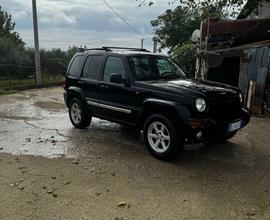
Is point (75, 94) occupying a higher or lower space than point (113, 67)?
lower

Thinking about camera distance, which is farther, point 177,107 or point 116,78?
point 116,78

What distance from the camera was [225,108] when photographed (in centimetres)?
559

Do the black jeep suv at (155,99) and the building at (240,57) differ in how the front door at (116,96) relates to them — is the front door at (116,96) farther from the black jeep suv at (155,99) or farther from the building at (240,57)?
the building at (240,57)

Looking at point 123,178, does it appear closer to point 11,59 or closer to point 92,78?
point 92,78

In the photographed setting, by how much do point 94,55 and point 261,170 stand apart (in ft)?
13.6

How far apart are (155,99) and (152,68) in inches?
42.7

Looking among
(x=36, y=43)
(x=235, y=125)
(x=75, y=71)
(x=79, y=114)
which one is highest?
(x=36, y=43)

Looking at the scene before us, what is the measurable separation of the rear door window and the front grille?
3.50 metres

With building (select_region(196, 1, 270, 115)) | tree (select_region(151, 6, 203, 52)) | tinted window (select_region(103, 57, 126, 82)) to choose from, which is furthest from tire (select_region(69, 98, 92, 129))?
tree (select_region(151, 6, 203, 52))

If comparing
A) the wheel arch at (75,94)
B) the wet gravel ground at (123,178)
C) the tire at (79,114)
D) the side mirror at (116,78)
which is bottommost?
the wet gravel ground at (123,178)

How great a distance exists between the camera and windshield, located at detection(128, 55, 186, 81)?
6.32 metres

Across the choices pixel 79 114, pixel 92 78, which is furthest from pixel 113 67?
pixel 79 114

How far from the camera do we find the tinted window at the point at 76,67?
25.3 ft

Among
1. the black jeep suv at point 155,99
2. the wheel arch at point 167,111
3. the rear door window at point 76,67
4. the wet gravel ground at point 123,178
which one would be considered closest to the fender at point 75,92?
the black jeep suv at point 155,99
